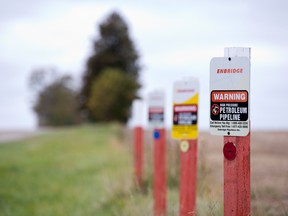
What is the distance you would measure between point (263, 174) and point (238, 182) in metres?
2.75

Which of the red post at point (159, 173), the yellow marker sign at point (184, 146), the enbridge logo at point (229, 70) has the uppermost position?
the enbridge logo at point (229, 70)

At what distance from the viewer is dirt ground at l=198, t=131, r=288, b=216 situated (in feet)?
16.2

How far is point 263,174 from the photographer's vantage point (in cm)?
635

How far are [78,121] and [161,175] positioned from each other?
210 ft

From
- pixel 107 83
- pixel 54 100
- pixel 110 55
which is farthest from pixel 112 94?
pixel 54 100

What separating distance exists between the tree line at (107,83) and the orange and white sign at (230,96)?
28290 millimetres

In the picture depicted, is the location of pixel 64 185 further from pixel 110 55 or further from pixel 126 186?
pixel 110 55

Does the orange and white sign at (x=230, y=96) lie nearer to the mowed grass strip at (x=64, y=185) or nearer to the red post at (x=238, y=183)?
the red post at (x=238, y=183)

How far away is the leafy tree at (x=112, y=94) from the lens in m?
41.2

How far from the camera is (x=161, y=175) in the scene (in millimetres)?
6684

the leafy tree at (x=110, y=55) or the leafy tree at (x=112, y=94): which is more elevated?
the leafy tree at (x=110, y=55)

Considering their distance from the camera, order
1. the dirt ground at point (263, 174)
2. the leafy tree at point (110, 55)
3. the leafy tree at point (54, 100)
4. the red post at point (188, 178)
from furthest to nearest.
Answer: the leafy tree at point (54, 100) < the leafy tree at point (110, 55) < the red post at point (188, 178) < the dirt ground at point (263, 174)

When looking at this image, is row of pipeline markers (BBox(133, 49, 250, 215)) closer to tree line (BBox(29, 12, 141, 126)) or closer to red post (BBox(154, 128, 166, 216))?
red post (BBox(154, 128, 166, 216))

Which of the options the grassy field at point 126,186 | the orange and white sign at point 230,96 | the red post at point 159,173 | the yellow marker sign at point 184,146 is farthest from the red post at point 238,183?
the red post at point 159,173
